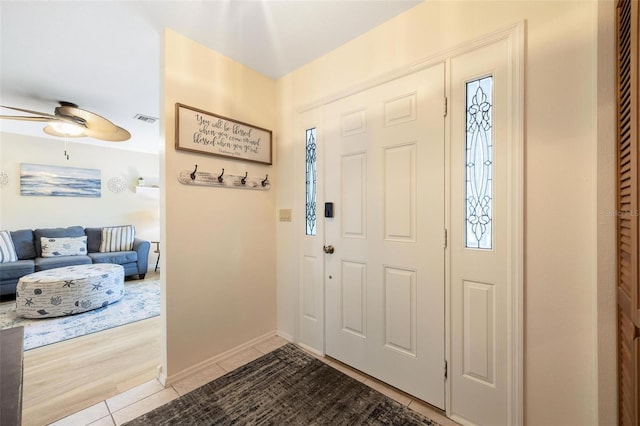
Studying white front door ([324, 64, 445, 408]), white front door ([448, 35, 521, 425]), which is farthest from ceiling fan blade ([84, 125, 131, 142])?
white front door ([448, 35, 521, 425])

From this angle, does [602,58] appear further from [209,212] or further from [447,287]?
[209,212]

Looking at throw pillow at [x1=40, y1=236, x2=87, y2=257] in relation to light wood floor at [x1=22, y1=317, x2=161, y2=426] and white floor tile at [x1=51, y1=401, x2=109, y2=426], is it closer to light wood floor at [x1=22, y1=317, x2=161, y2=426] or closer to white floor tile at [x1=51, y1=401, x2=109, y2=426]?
light wood floor at [x1=22, y1=317, x2=161, y2=426]

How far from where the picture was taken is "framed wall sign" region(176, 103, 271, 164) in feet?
6.16

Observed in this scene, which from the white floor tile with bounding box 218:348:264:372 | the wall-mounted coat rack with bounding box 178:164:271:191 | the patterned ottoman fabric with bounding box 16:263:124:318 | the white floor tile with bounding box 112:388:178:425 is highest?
the wall-mounted coat rack with bounding box 178:164:271:191

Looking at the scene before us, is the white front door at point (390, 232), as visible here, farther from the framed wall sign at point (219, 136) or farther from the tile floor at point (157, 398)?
the framed wall sign at point (219, 136)

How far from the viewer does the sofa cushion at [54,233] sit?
165 inches

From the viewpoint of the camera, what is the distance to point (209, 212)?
205 cm

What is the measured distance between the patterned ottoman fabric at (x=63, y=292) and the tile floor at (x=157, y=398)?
2.05 meters

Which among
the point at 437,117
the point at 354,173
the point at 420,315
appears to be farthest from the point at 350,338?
the point at 437,117

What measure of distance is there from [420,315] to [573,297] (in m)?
0.73

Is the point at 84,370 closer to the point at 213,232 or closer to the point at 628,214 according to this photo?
the point at 213,232

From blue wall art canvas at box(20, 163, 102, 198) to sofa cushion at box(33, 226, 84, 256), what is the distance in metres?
0.60

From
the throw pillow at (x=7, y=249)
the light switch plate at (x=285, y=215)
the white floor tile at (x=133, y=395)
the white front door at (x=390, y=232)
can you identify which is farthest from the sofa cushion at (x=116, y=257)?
the white front door at (x=390, y=232)

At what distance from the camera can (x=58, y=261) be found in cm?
395
